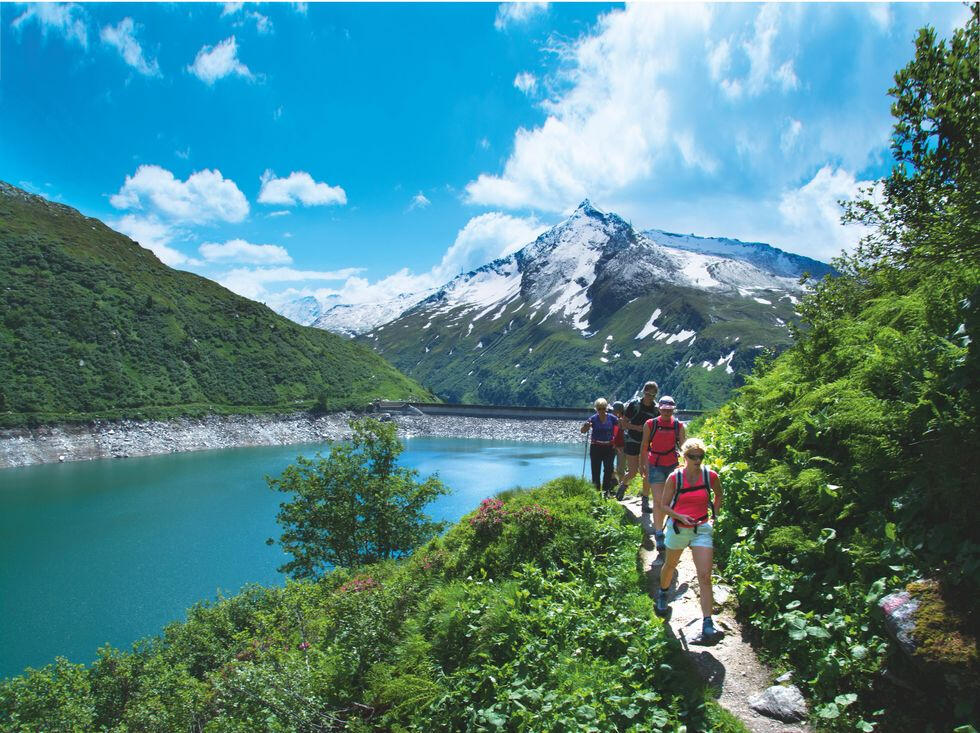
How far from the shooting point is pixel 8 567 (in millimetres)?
41500

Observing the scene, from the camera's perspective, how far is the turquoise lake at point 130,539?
3167 centimetres

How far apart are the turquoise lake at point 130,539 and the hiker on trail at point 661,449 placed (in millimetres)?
26364

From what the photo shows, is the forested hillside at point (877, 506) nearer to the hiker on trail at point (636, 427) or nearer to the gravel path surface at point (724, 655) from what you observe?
the gravel path surface at point (724, 655)

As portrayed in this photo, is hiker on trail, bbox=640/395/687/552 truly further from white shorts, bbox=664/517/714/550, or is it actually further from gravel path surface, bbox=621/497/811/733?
white shorts, bbox=664/517/714/550

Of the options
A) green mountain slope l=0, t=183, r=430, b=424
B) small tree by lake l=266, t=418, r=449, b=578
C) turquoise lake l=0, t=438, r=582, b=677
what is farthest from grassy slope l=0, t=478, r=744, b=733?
green mountain slope l=0, t=183, r=430, b=424

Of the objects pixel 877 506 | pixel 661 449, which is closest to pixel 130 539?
pixel 661 449

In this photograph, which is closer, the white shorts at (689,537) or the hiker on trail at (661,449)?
the white shorts at (689,537)

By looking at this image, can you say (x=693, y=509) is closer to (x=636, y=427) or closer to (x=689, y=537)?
(x=689, y=537)

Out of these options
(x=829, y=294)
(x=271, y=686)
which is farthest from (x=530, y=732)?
(x=829, y=294)

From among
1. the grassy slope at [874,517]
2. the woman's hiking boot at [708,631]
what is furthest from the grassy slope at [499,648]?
the grassy slope at [874,517]

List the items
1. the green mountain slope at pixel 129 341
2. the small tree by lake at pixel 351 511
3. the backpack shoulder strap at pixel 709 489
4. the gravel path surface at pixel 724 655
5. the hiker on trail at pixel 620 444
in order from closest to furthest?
the gravel path surface at pixel 724 655, the backpack shoulder strap at pixel 709 489, the hiker on trail at pixel 620 444, the small tree by lake at pixel 351 511, the green mountain slope at pixel 129 341

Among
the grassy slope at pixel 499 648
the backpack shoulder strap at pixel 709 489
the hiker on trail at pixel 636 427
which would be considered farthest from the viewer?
the hiker on trail at pixel 636 427

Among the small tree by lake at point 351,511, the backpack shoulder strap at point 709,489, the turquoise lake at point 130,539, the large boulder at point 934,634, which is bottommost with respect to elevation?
the turquoise lake at point 130,539

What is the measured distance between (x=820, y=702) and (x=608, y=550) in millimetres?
4992
